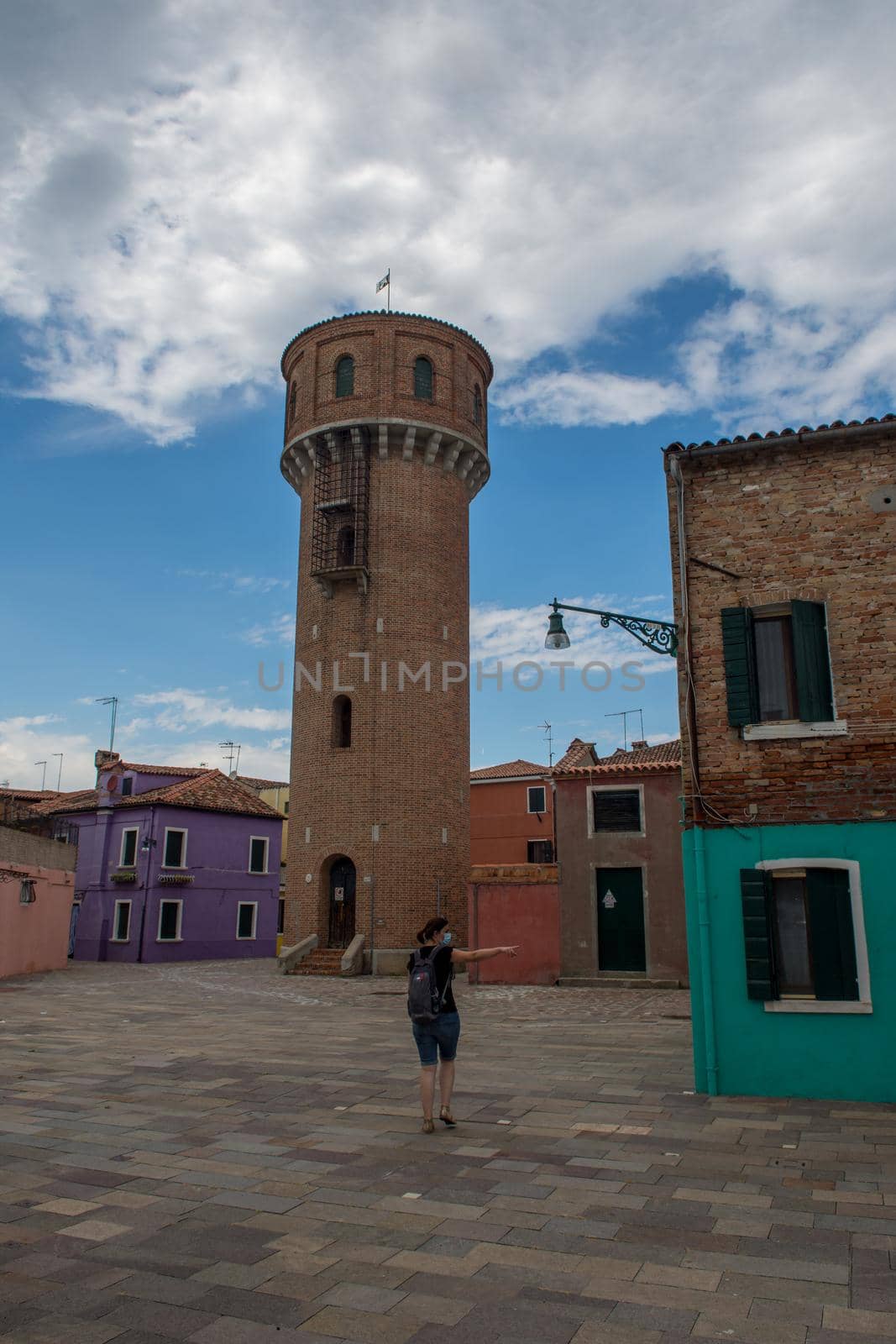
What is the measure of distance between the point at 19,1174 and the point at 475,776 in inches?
1501

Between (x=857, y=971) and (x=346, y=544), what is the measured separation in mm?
23471

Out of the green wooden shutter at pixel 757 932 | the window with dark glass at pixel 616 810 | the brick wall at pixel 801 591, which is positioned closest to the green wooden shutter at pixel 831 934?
the green wooden shutter at pixel 757 932

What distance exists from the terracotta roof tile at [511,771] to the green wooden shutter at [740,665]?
32.1 m

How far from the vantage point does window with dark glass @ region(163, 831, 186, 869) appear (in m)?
35.5

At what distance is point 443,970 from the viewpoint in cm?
821

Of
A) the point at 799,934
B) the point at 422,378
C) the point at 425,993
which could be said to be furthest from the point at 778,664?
the point at 422,378

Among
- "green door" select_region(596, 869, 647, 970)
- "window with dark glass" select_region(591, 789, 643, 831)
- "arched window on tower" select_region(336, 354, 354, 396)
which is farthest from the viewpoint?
"arched window on tower" select_region(336, 354, 354, 396)

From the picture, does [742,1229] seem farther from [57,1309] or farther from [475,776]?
[475,776]

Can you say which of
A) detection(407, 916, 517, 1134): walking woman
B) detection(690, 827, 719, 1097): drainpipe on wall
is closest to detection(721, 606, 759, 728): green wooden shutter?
detection(690, 827, 719, 1097): drainpipe on wall

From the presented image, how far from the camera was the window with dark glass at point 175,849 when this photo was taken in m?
35.5

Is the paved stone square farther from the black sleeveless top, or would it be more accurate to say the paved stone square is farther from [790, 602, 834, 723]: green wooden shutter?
[790, 602, 834, 723]: green wooden shutter

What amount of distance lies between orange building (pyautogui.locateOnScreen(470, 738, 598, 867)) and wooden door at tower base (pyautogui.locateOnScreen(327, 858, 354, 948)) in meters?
14.0

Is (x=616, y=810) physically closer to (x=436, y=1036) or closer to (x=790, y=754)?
(x=790, y=754)

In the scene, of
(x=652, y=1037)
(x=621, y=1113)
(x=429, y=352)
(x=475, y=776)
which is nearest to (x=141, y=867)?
(x=475, y=776)
